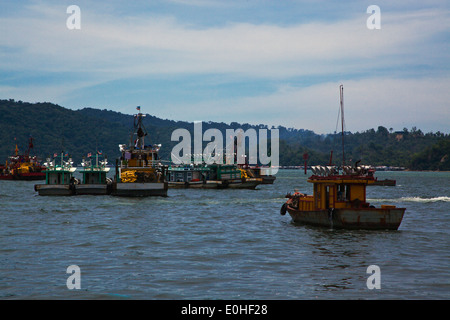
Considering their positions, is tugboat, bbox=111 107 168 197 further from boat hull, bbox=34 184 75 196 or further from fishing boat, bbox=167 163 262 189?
fishing boat, bbox=167 163 262 189

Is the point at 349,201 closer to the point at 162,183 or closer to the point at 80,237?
the point at 80,237

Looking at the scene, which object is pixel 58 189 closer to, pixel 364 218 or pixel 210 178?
pixel 210 178

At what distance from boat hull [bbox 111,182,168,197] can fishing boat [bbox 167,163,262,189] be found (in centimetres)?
3619

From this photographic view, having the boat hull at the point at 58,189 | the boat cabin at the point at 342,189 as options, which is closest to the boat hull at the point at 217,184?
the boat hull at the point at 58,189

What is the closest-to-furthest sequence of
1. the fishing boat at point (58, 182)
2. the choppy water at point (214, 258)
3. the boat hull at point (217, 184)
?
the choppy water at point (214, 258)
the fishing boat at point (58, 182)
the boat hull at point (217, 184)

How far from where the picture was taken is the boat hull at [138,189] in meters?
70.3

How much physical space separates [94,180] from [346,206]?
167ft

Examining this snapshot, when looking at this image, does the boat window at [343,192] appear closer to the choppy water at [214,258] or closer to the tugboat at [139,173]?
the choppy water at [214,258]

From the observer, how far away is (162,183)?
71688 mm

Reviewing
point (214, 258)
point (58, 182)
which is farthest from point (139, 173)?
point (214, 258)

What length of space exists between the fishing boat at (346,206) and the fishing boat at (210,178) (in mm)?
68144

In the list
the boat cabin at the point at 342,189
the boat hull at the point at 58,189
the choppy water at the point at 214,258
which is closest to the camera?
the choppy water at the point at 214,258
